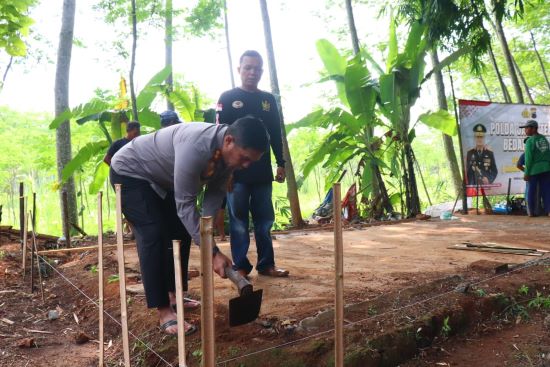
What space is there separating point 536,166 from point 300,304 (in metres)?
6.20

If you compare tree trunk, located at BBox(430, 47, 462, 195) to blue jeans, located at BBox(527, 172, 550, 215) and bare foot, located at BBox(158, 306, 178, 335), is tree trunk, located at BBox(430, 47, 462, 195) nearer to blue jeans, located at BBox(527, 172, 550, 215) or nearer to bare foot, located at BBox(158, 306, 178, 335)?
blue jeans, located at BBox(527, 172, 550, 215)

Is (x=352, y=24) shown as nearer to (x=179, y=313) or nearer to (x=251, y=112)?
(x=251, y=112)

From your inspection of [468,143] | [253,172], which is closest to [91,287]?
[253,172]

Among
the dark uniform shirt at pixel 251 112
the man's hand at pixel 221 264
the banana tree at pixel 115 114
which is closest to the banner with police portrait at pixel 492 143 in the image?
the banana tree at pixel 115 114

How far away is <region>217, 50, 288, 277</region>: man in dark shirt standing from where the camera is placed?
3223mm

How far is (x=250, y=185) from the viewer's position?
328 centimetres

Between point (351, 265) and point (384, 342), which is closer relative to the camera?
point (384, 342)

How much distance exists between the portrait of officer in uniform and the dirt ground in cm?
268

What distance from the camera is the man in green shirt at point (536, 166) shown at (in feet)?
23.5

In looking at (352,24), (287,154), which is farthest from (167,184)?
(352,24)

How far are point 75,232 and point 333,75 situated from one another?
18.0 ft

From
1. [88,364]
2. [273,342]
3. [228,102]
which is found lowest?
[88,364]

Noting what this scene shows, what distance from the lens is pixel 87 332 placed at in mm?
3240

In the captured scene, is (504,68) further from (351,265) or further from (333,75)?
(351,265)
